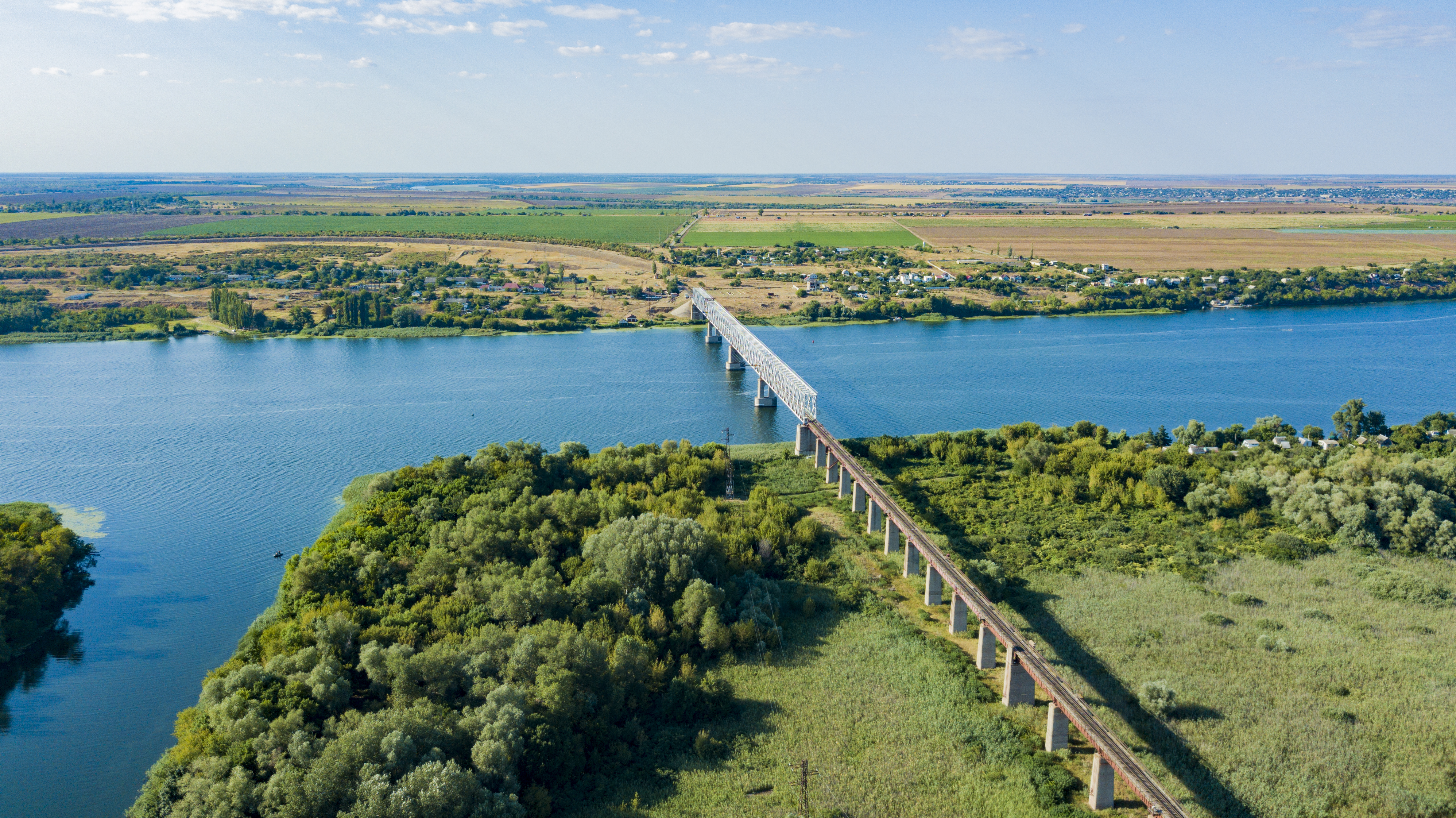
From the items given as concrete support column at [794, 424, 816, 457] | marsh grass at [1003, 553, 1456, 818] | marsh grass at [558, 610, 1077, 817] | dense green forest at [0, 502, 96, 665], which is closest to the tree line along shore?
concrete support column at [794, 424, 816, 457]

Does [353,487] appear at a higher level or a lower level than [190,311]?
lower

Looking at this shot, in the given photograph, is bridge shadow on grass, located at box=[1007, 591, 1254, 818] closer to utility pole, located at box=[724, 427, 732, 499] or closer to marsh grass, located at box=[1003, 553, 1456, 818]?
marsh grass, located at box=[1003, 553, 1456, 818]

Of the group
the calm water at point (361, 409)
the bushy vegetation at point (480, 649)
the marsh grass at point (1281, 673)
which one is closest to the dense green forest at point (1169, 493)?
the marsh grass at point (1281, 673)

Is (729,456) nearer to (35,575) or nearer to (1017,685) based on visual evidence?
(1017,685)

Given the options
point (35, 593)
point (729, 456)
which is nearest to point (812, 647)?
point (729, 456)

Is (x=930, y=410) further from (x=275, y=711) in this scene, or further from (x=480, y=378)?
(x=275, y=711)

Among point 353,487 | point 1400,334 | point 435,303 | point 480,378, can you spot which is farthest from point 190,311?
point 1400,334
